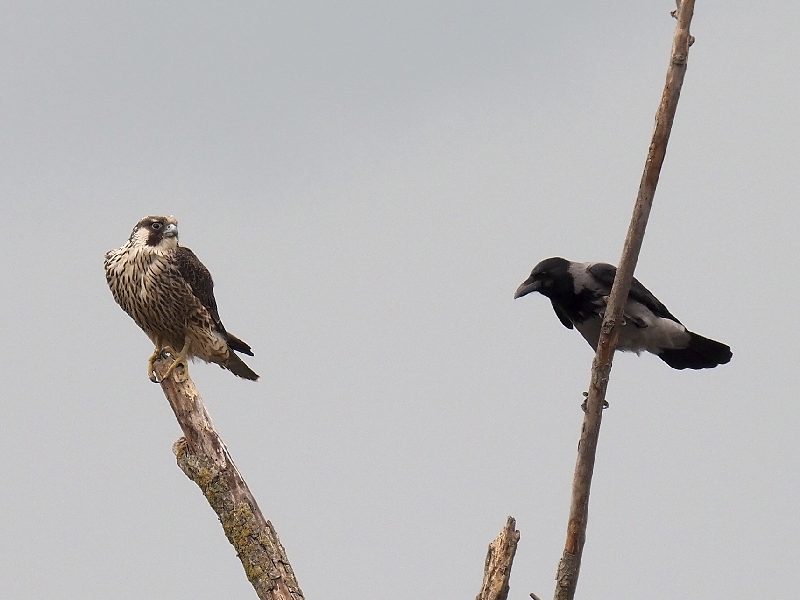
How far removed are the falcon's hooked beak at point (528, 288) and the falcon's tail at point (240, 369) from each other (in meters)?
2.24

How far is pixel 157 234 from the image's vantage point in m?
9.29

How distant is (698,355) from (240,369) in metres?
3.76

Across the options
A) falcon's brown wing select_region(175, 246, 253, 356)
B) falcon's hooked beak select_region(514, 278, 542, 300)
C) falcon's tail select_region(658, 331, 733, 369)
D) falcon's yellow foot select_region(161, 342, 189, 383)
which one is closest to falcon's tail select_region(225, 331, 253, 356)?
falcon's brown wing select_region(175, 246, 253, 356)

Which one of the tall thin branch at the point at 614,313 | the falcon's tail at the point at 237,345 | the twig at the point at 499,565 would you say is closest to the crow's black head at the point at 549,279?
the falcon's tail at the point at 237,345

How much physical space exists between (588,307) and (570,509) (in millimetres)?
2949

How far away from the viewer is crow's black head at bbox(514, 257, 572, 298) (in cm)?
970

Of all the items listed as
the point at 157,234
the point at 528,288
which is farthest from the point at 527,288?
the point at 157,234

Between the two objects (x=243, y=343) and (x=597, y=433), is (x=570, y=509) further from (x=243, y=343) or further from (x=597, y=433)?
(x=243, y=343)

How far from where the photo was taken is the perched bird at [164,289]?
30.2 ft

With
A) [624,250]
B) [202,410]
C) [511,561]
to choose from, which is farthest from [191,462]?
[624,250]

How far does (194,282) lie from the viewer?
30.8 feet

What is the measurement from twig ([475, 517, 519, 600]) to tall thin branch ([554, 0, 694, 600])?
0.36 meters

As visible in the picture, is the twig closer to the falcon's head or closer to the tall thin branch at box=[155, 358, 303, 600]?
the tall thin branch at box=[155, 358, 303, 600]

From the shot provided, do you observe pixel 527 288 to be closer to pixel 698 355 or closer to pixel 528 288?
pixel 528 288
